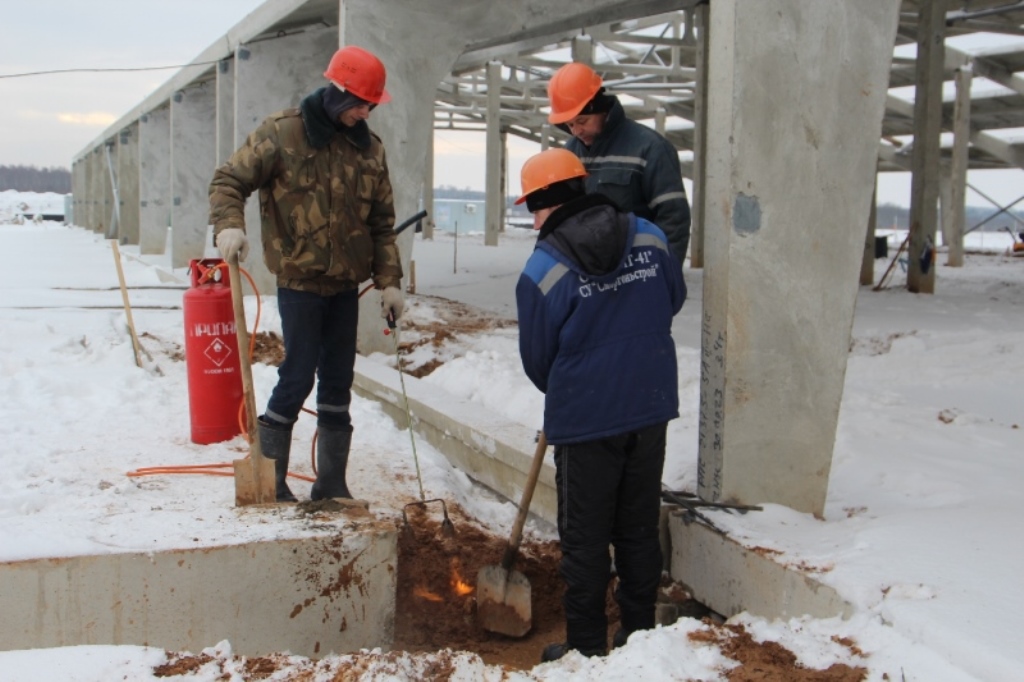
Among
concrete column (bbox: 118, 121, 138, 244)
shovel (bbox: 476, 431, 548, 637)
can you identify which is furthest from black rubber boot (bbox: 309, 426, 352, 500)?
concrete column (bbox: 118, 121, 138, 244)

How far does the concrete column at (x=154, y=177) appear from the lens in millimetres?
20359

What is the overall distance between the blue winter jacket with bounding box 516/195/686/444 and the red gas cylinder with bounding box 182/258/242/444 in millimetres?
2515

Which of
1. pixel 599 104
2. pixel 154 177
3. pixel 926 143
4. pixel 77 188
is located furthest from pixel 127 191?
pixel 599 104

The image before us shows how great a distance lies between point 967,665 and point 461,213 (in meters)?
39.7

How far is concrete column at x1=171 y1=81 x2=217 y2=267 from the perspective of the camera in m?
15.9

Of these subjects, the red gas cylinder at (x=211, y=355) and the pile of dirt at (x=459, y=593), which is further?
the red gas cylinder at (x=211, y=355)

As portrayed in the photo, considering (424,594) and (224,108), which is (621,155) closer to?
(424,594)

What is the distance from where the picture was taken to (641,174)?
12.5ft

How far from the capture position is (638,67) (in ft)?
65.3

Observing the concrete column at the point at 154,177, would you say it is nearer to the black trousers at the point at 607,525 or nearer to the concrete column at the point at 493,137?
the concrete column at the point at 493,137

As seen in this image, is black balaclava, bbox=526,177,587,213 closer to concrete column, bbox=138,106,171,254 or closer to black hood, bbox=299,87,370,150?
black hood, bbox=299,87,370,150

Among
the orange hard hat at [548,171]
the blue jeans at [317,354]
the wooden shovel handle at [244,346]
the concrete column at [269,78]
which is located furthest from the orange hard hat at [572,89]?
the concrete column at [269,78]

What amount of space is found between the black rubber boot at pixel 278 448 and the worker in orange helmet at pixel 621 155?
5.81 feet

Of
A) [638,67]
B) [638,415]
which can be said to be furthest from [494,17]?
[638,67]
